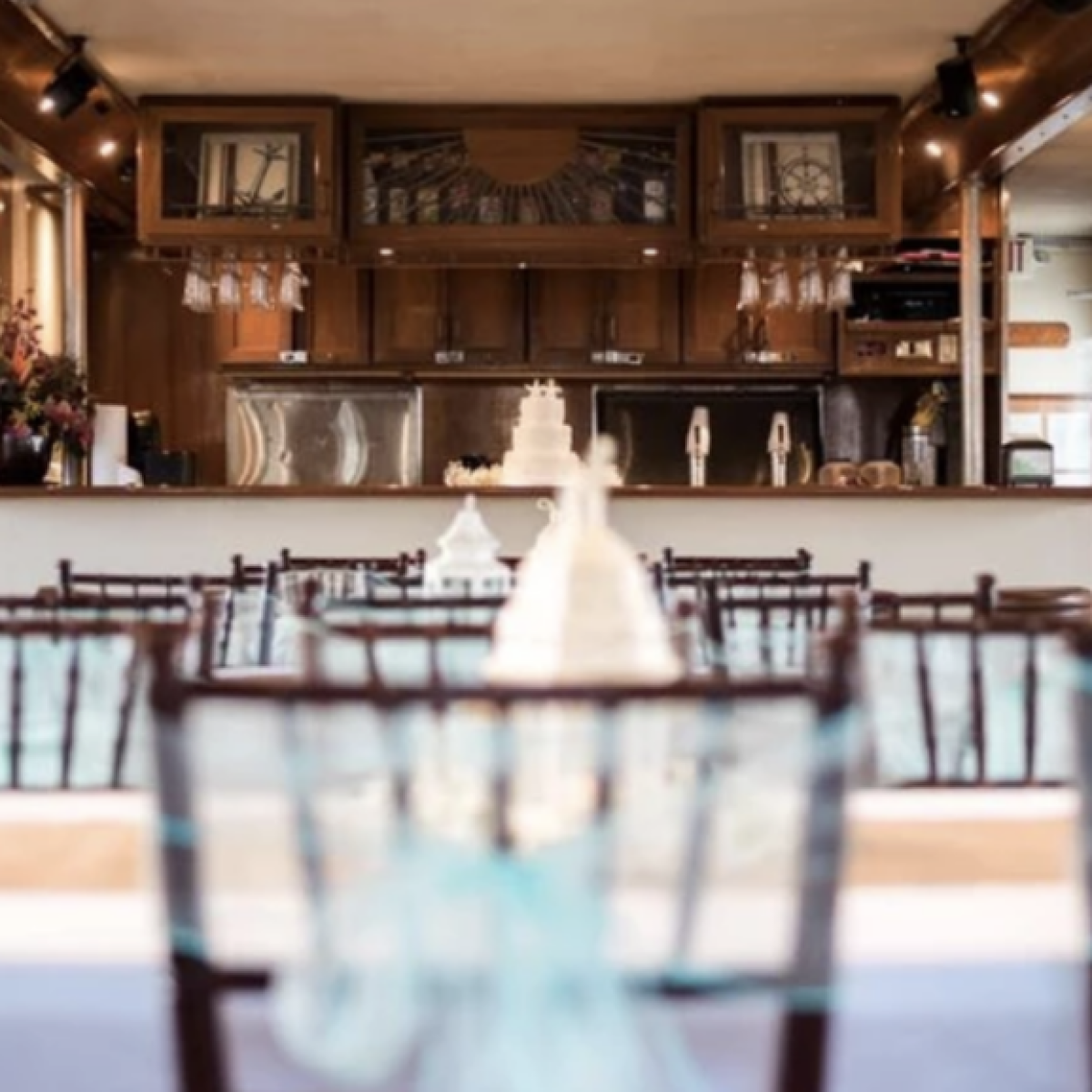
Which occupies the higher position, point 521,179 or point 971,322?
point 521,179

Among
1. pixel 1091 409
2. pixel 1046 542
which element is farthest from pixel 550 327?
pixel 1091 409

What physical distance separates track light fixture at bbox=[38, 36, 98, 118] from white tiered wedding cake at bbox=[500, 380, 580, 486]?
185 cm

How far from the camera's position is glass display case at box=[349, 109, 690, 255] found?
20.7ft

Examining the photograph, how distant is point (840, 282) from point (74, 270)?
309cm

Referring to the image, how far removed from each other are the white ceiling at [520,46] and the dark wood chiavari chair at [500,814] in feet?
15.0

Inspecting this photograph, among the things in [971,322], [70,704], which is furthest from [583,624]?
[971,322]

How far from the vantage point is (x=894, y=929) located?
1202mm

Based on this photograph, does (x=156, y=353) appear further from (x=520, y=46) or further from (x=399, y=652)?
(x=399, y=652)

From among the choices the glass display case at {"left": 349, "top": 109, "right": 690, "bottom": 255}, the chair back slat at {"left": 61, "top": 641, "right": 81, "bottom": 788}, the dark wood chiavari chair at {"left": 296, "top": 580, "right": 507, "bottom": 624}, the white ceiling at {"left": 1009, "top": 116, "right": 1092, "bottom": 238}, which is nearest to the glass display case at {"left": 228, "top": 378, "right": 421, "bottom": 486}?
the glass display case at {"left": 349, "top": 109, "right": 690, "bottom": 255}

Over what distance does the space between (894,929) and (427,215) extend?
5.39 m

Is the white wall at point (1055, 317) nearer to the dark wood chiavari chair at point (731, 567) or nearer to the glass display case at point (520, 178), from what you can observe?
the glass display case at point (520, 178)

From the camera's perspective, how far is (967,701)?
2.30 m

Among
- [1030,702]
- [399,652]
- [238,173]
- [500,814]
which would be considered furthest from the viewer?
[238,173]

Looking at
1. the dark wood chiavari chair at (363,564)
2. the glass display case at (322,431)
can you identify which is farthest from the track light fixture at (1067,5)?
the glass display case at (322,431)
